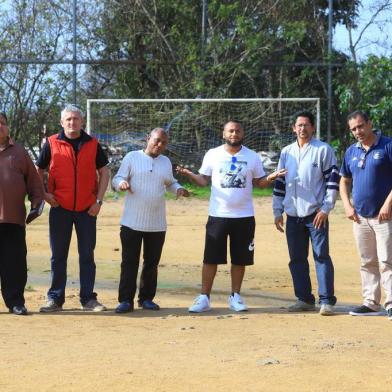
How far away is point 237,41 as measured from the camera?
22484mm

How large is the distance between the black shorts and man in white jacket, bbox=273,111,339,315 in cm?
33

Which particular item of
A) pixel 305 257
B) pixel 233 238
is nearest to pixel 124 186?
pixel 233 238

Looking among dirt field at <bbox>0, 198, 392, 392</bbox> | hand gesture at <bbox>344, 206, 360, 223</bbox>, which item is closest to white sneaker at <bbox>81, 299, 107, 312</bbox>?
dirt field at <bbox>0, 198, 392, 392</bbox>

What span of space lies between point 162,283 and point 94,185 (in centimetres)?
230

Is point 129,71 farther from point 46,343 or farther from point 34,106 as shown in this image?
point 46,343

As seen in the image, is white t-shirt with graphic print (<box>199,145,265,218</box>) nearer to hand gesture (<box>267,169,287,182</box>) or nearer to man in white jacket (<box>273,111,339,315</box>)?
hand gesture (<box>267,169,287,182</box>)

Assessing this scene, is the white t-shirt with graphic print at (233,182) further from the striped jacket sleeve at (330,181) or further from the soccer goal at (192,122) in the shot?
the soccer goal at (192,122)

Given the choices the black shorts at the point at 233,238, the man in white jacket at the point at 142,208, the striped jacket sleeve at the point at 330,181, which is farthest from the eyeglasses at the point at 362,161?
the man in white jacket at the point at 142,208

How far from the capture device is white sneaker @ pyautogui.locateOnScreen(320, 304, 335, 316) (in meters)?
8.42

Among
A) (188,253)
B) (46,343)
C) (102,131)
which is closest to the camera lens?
(46,343)

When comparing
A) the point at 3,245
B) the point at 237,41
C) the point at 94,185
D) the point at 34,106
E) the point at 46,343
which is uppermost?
the point at 237,41

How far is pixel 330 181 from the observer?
8.48 m

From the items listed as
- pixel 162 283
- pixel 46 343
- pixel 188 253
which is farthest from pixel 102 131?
pixel 46 343

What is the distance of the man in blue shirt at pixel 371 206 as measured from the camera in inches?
323
